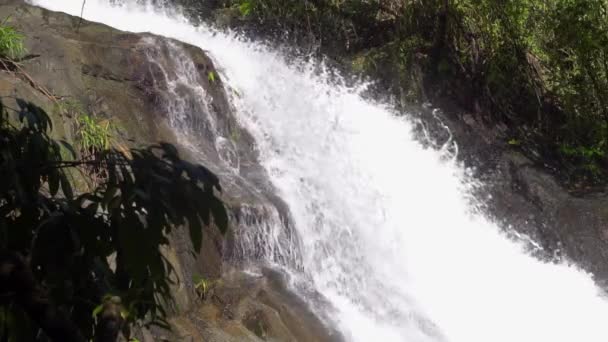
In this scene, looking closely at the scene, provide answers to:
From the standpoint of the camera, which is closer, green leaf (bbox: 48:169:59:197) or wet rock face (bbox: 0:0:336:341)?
green leaf (bbox: 48:169:59:197)

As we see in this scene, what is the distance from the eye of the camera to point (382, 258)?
8.09 metres

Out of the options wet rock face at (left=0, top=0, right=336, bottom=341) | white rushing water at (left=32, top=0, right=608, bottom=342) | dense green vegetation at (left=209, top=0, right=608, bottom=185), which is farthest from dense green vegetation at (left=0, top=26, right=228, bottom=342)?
dense green vegetation at (left=209, top=0, right=608, bottom=185)

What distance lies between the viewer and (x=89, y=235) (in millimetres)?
1457

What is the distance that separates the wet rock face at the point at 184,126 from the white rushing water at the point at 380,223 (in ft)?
2.14

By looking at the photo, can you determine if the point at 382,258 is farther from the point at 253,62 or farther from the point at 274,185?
the point at 253,62

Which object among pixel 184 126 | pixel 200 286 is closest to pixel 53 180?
pixel 200 286

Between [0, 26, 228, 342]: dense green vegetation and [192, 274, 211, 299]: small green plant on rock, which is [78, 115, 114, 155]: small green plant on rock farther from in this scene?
[0, 26, 228, 342]: dense green vegetation

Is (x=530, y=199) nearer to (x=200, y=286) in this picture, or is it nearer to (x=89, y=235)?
(x=200, y=286)

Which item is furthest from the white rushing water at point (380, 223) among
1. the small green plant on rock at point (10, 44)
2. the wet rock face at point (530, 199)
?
the small green plant on rock at point (10, 44)

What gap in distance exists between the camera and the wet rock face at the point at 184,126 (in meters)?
5.14

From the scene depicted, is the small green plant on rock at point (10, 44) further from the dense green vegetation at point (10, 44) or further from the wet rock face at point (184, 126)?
the wet rock face at point (184, 126)

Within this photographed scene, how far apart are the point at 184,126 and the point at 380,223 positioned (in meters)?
2.79

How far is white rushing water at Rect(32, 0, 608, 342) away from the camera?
285 inches

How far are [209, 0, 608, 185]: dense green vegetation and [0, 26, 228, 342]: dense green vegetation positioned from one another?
9.72 m
